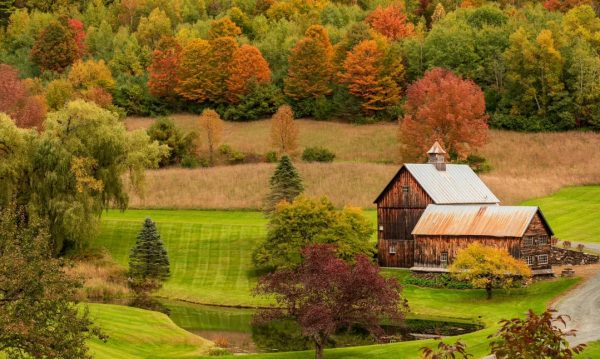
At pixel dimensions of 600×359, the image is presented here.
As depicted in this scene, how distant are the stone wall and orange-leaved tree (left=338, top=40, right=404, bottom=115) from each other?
51652mm

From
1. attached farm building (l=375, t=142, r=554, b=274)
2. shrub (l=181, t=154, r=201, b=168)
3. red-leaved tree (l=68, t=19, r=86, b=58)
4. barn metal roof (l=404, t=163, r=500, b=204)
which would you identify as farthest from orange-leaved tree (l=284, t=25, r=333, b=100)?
barn metal roof (l=404, t=163, r=500, b=204)

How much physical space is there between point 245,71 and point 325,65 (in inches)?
386

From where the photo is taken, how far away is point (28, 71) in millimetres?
138125

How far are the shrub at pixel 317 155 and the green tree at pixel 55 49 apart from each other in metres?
55.2

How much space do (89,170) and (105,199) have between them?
2647 mm

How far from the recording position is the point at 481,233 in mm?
59938

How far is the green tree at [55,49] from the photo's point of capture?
13900cm

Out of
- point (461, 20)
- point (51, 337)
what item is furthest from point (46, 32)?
point (51, 337)

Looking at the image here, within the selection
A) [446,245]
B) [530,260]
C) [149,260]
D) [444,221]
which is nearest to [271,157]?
[149,260]

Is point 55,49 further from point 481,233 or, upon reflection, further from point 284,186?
point 481,233

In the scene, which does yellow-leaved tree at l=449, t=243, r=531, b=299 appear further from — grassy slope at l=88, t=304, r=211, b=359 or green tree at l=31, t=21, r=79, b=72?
green tree at l=31, t=21, r=79, b=72

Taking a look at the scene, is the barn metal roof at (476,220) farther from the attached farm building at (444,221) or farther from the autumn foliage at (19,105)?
the autumn foliage at (19,105)

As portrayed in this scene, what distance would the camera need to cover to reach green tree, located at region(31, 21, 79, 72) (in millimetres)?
139000

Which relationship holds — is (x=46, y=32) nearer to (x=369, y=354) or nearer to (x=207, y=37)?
(x=207, y=37)
